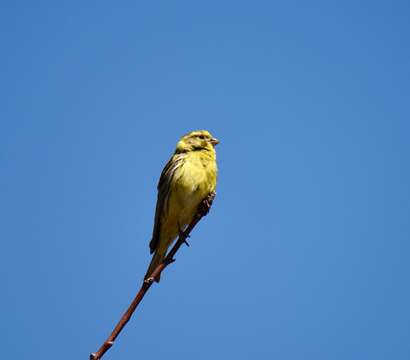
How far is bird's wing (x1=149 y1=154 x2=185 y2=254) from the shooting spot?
7.12m

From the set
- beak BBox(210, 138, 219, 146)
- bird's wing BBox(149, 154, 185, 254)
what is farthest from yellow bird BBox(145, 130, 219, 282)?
beak BBox(210, 138, 219, 146)

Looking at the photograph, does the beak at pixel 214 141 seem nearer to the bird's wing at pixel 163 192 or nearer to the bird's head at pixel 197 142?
the bird's head at pixel 197 142

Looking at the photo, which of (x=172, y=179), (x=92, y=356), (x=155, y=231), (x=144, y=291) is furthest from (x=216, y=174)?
(x=92, y=356)

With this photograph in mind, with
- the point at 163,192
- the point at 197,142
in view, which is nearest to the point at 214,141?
the point at 197,142

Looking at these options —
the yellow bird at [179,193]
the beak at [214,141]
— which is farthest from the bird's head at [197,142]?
the yellow bird at [179,193]

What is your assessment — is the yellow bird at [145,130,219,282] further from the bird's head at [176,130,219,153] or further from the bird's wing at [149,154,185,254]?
the bird's head at [176,130,219,153]

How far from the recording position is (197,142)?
25.5ft

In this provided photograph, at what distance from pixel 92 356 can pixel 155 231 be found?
14.3ft

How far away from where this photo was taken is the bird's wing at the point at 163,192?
712cm

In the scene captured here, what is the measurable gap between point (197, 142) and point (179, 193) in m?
1.08

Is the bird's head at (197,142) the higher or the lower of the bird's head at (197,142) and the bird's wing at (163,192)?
the higher

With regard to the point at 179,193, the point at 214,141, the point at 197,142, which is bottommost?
the point at 179,193

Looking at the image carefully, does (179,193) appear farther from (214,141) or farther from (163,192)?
(214,141)

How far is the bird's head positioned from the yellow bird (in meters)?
0.16
